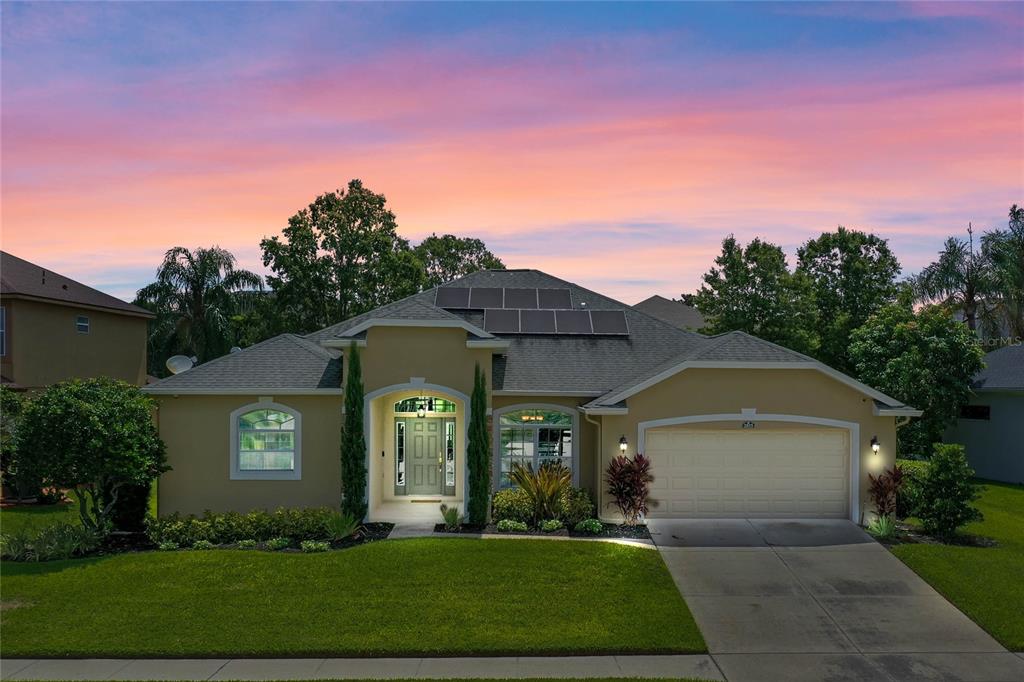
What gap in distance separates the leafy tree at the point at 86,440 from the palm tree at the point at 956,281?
1476 inches

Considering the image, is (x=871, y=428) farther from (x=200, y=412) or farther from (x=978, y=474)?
(x=200, y=412)

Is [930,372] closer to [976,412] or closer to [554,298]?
[976,412]

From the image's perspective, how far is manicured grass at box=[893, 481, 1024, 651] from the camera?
12.2 meters

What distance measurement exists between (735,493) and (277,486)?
10.3 meters

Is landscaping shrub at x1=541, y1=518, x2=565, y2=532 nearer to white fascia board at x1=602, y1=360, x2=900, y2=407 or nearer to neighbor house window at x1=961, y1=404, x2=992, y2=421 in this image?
white fascia board at x1=602, y1=360, x2=900, y2=407

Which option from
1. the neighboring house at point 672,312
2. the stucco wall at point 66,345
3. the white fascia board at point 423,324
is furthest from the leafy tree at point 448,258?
the white fascia board at point 423,324

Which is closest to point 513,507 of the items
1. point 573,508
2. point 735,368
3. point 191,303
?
point 573,508

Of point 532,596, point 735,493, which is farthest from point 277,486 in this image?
point 735,493

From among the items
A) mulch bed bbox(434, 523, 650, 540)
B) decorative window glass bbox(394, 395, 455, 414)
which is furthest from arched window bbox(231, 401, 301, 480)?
mulch bed bbox(434, 523, 650, 540)

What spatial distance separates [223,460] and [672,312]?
32404mm

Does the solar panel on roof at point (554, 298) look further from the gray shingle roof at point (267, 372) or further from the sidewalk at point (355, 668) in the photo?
the sidewalk at point (355, 668)

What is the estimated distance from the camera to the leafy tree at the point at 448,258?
5881cm

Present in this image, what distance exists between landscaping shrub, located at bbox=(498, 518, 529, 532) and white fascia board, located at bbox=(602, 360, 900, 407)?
329 cm

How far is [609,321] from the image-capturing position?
22.2 metres
